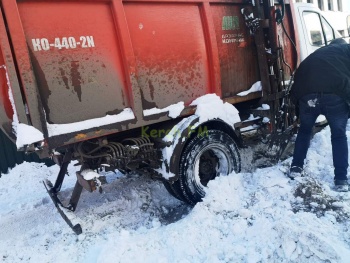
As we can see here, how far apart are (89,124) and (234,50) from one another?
2.19 metres

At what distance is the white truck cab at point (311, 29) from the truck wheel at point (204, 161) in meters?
2.08

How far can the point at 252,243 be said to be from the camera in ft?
8.90

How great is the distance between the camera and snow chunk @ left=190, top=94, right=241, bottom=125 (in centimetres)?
368

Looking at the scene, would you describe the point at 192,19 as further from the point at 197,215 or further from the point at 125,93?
the point at 197,215

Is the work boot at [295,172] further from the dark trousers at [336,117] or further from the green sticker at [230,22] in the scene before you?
the green sticker at [230,22]

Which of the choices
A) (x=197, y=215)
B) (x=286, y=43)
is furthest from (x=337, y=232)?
(x=286, y=43)

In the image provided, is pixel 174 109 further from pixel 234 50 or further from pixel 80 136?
pixel 234 50

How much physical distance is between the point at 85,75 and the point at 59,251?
1.73m

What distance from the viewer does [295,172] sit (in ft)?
12.9

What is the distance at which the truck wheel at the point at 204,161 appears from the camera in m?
3.64

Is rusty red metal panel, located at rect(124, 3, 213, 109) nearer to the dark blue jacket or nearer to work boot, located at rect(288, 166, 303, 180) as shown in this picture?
the dark blue jacket

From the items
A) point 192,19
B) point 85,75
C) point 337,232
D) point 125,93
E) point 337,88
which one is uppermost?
point 192,19

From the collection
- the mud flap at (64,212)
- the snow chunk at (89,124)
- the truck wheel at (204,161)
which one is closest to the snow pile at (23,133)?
the snow chunk at (89,124)

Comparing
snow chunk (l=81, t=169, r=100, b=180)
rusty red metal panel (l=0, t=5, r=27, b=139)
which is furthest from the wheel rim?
rusty red metal panel (l=0, t=5, r=27, b=139)
